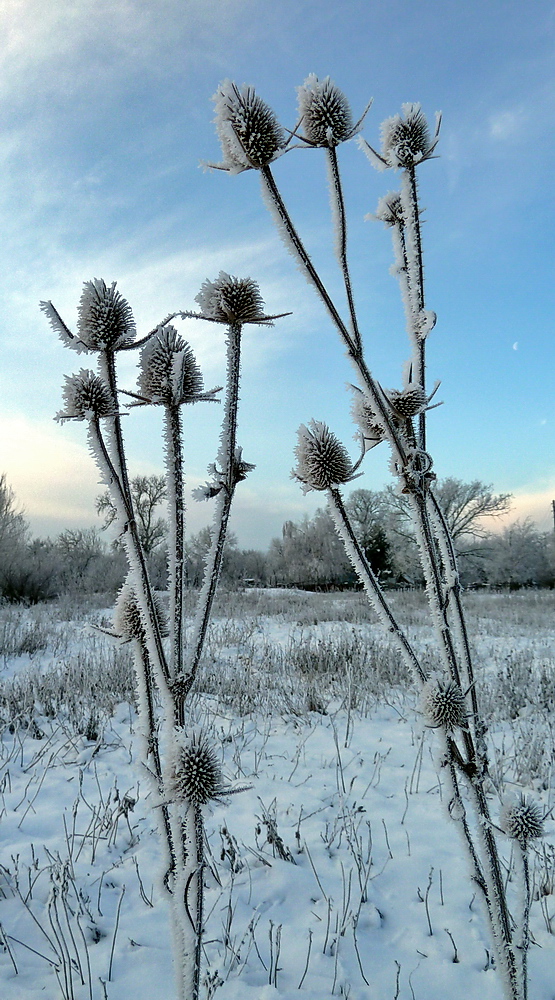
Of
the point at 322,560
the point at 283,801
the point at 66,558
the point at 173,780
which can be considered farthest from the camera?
the point at 322,560

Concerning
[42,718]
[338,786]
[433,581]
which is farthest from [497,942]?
[42,718]

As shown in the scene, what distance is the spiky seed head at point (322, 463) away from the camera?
4.10 feet

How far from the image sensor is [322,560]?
35875mm

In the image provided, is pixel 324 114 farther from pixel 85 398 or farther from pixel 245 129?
pixel 85 398

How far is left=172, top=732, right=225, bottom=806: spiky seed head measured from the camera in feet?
3.11

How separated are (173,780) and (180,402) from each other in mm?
683

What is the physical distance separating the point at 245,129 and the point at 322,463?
2.22 ft

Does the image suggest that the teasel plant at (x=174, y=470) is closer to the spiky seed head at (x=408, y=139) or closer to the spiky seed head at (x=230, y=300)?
the spiky seed head at (x=230, y=300)

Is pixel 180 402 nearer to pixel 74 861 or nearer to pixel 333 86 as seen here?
pixel 333 86

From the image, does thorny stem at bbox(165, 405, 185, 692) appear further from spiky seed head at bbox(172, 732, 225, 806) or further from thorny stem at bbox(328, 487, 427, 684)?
thorny stem at bbox(328, 487, 427, 684)

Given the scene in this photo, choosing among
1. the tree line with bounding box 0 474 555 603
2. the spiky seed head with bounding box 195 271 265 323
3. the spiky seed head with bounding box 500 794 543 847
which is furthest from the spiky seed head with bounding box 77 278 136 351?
the tree line with bounding box 0 474 555 603

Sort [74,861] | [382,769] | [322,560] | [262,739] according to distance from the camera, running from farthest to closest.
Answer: [322,560]
[262,739]
[382,769]
[74,861]

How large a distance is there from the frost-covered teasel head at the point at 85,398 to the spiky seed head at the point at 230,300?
0.82 ft

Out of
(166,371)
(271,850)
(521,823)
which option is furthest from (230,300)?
(271,850)
